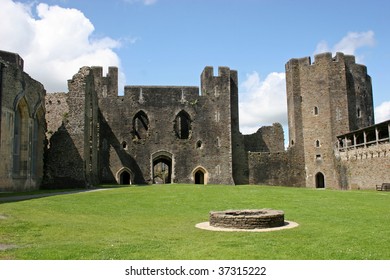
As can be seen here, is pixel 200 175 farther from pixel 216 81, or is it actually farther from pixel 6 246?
pixel 6 246

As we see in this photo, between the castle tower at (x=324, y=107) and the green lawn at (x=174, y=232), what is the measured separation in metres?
20.2

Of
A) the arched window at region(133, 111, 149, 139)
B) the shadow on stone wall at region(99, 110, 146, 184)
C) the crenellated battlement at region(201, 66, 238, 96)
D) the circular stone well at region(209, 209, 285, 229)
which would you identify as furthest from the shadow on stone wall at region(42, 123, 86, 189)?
the circular stone well at region(209, 209, 285, 229)

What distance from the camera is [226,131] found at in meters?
36.3

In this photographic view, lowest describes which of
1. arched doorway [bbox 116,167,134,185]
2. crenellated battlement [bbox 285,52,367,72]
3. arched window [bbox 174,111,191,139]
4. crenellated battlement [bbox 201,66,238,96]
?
arched doorway [bbox 116,167,134,185]

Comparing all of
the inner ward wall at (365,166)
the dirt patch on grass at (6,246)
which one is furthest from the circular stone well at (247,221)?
the inner ward wall at (365,166)

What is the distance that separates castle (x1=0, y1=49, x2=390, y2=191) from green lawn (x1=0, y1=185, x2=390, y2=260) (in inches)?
598

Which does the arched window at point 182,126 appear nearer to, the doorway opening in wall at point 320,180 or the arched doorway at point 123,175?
the arched doorway at point 123,175

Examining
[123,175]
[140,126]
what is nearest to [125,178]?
[123,175]

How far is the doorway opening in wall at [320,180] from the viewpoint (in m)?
37.8

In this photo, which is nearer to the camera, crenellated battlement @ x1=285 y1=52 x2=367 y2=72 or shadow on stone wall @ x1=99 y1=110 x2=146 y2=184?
shadow on stone wall @ x1=99 y1=110 x2=146 y2=184

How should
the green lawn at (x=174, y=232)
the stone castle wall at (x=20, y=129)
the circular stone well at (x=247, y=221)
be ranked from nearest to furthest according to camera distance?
the green lawn at (x=174, y=232) < the circular stone well at (x=247, y=221) < the stone castle wall at (x=20, y=129)

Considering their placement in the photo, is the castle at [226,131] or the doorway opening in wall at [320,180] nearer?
the castle at [226,131]

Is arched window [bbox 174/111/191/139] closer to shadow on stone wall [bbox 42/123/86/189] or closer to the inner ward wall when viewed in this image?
shadow on stone wall [bbox 42/123/86/189]

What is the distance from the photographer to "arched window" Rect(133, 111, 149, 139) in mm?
36875
